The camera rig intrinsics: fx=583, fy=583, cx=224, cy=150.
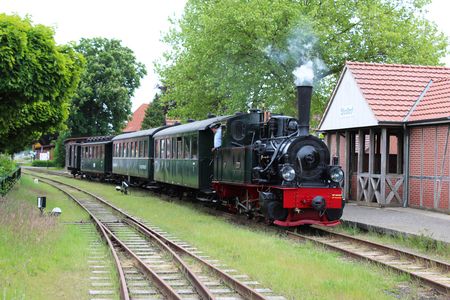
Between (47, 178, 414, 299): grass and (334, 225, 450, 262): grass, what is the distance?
1.72 m

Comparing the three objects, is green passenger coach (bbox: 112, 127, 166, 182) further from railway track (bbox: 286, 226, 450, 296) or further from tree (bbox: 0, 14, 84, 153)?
railway track (bbox: 286, 226, 450, 296)

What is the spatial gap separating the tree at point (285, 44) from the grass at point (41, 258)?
43.9ft

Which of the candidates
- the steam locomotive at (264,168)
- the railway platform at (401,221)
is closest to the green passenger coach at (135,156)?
the steam locomotive at (264,168)

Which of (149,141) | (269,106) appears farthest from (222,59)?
(149,141)

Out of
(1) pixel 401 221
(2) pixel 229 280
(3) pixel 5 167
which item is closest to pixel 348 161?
(1) pixel 401 221

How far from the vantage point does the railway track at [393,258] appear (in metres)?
8.30

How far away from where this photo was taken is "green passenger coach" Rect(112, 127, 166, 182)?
25.2 meters

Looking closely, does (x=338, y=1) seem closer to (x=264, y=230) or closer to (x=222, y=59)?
(x=222, y=59)

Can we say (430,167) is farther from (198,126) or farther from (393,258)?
(198,126)

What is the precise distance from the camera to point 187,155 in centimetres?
1894

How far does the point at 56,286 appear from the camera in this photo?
7719 millimetres

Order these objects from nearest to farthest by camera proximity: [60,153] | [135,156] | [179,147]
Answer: [179,147] → [135,156] → [60,153]

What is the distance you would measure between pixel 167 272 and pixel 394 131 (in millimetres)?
11101

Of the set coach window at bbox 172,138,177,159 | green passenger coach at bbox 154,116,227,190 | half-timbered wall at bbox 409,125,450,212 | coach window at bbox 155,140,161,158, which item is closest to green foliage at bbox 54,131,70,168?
coach window at bbox 155,140,161,158
